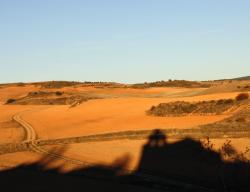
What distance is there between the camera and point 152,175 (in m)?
13.8

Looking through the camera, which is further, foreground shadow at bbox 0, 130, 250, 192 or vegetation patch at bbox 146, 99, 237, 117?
vegetation patch at bbox 146, 99, 237, 117

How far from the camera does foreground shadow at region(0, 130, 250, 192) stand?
1241 cm

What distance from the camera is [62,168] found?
15664 millimetres

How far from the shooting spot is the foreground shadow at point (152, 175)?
12414 millimetres

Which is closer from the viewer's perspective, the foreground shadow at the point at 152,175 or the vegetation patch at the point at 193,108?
the foreground shadow at the point at 152,175

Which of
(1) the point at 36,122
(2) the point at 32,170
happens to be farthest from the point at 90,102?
(2) the point at 32,170

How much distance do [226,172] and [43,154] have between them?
315 inches

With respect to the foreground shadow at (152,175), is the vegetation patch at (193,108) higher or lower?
higher

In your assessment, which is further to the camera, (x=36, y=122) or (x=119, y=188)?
(x=36, y=122)

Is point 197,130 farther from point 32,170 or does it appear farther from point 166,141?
point 32,170

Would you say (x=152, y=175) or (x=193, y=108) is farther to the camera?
(x=193, y=108)

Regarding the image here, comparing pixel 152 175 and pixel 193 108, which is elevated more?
pixel 193 108

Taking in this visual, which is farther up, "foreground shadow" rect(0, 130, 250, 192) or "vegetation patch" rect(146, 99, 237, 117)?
"vegetation patch" rect(146, 99, 237, 117)

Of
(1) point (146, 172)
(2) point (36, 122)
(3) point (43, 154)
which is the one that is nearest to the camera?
(1) point (146, 172)
